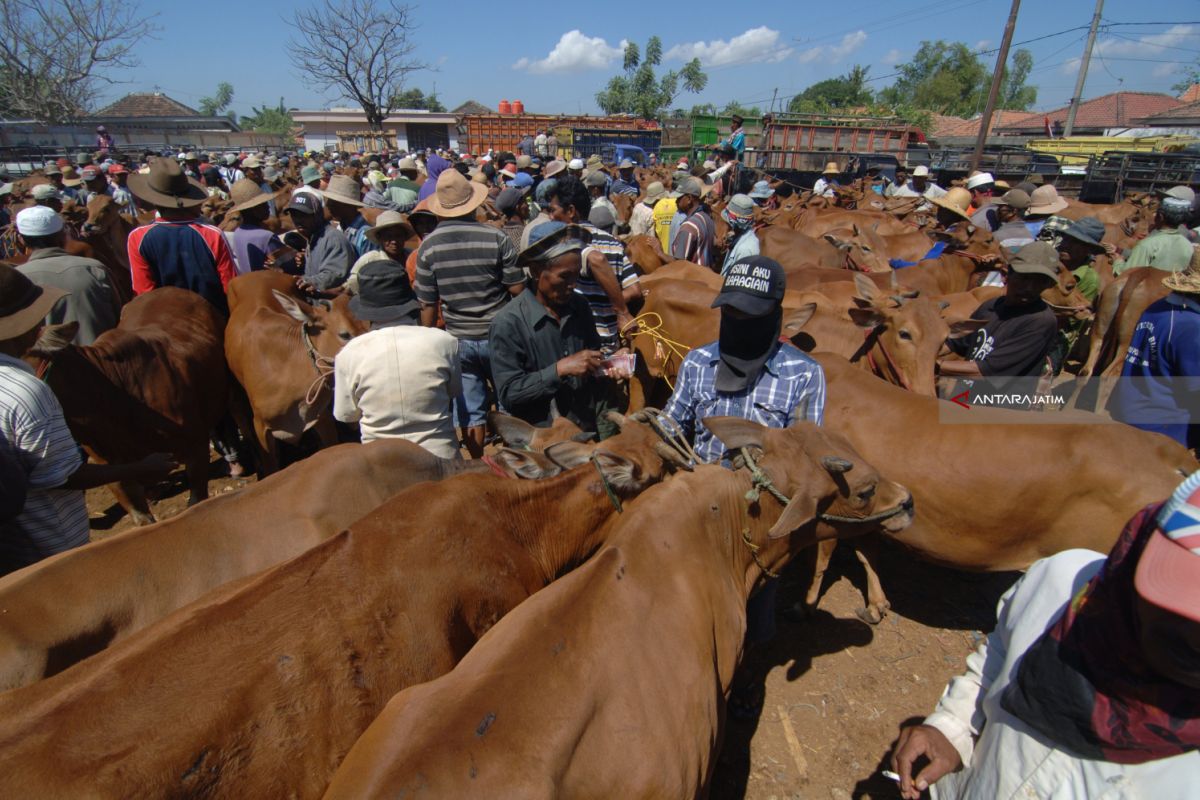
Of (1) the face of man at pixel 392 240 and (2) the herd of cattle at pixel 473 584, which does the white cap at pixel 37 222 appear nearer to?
(2) the herd of cattle at pixel 473 584

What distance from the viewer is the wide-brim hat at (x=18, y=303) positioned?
3.12 m

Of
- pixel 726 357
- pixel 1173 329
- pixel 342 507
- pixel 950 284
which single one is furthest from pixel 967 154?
pixel 342 507

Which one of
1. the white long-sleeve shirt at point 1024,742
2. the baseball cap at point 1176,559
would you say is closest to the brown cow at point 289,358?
the white long-sleeve shirt at point 1024,742

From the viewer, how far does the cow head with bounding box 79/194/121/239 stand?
855 cm

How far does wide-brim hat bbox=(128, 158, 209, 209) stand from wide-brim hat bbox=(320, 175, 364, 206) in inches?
62.9

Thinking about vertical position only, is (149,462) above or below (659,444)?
below

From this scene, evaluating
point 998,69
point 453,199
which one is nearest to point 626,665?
point 453,199

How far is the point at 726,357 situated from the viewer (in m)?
3.44

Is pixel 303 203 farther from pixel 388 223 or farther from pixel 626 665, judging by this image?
pixel 626 665

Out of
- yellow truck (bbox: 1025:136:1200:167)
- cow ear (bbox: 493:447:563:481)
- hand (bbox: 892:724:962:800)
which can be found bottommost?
hand (bbox: 892:724:962:800)

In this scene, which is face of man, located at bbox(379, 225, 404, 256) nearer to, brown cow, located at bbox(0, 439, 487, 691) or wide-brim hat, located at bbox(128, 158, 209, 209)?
wide-brim hat, located at bbox(128, 158, 209, 209)

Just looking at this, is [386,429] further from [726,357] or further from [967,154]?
[967,154]

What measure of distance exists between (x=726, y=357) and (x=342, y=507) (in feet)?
7.45

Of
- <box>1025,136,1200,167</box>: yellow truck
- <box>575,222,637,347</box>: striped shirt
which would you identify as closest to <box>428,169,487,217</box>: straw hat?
<box>575,222,637,347</box>: striped shirt
